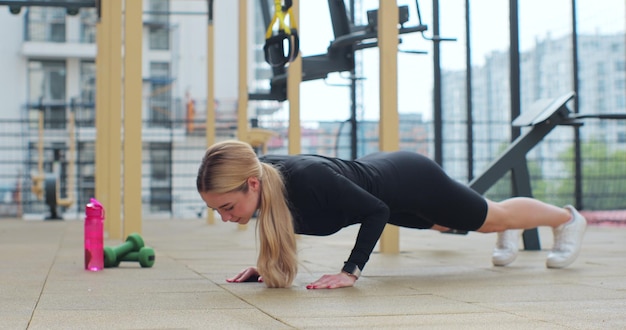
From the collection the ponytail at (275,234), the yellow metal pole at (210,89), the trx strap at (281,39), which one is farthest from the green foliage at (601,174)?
the ponytail at (275,234)

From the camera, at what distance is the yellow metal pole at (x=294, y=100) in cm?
500

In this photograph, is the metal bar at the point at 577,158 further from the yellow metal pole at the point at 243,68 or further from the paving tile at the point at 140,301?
the paving tile at the point at 140,301

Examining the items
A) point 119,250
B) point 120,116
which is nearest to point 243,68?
point 120,116

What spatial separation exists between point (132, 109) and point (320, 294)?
2.04m

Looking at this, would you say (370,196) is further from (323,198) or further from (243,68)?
(243,68)

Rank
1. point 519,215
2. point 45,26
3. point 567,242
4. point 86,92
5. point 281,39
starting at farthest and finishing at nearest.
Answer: point 45,26, point 86,92, point 281,39, point 567,242, point 519,215

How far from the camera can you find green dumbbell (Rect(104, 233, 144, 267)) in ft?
10.5

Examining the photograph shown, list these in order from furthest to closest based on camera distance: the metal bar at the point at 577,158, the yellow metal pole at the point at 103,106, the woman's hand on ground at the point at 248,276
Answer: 1. the metal bar at the point at 577,158
2. the yellow metal pole at the point at 103,106
3. the woman's hand on ground at the point at 248,276

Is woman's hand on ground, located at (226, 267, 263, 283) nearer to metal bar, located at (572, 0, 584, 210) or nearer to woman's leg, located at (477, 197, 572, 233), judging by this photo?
woman's leg, located at (477, 197, 572, 233)

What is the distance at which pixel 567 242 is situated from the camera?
3.19 m

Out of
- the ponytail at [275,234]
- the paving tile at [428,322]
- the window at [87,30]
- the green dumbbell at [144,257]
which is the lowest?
the green dumbbell at [144,257]

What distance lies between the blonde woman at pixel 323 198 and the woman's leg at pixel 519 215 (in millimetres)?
46

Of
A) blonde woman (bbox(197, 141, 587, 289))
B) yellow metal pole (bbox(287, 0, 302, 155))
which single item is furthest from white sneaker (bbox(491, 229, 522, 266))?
yellow metal pole (bbox(287, 0, 302, 155))

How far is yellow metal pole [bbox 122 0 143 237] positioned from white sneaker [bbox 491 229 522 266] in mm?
1684
